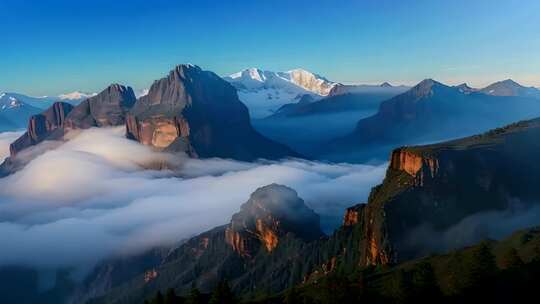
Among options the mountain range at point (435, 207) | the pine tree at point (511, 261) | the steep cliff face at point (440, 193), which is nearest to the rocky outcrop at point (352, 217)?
the mountain range at point (435, 207)

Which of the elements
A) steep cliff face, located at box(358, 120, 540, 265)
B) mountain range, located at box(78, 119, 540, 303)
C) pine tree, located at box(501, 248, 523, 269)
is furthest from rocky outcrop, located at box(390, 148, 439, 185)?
pine tree, located at box(501, 248, 523, 269)

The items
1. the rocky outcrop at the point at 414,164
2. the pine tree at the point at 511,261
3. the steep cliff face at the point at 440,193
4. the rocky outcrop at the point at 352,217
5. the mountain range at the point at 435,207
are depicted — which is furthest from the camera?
the rocky outcrop at the point at 352,217

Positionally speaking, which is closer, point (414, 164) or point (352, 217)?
point (414, 164)

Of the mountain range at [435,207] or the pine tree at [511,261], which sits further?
the mountain range at [435,207]

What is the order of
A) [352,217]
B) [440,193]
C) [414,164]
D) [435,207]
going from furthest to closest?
[352,217]
[414,164]
[440,193]
[435,207]

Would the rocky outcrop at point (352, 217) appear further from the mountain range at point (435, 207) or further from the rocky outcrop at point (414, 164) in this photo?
the rocky outcrop at point (414, 164)

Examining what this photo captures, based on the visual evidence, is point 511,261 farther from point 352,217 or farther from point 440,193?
point 352,217

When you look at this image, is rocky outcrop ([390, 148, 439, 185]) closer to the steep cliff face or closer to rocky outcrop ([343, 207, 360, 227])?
the steep cliff face

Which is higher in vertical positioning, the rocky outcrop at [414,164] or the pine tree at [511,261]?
the rocky outcrop at [414,164]

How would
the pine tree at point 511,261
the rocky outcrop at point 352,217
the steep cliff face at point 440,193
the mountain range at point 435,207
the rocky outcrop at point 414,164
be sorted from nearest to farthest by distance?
the pine tree at point 511,261, the steep cliff face at point 440,193, the mountain range at point 435,207, the rocky outcrop at point 414,164, the rocky outcrop at point 352,217

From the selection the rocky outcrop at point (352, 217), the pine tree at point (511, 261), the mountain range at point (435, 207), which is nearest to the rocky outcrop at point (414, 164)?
the mountain range at point (435, 207)

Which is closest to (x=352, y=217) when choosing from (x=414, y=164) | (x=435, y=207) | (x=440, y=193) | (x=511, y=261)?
(x=414, y=164)

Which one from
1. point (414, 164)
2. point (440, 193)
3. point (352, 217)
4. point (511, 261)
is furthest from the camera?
point (352, 217)
